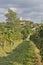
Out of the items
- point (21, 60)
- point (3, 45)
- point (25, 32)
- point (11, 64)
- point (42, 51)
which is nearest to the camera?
point (11, 64)

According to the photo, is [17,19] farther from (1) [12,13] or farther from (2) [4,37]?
(2) [4,37]

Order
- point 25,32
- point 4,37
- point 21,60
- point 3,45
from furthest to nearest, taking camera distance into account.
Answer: point 25,32, point 4,37, point 3,45, point 21,60

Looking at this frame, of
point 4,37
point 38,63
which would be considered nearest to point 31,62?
point 38,63

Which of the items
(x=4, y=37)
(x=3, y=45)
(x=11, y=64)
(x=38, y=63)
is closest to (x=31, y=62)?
Answer: (x=38, y=63)

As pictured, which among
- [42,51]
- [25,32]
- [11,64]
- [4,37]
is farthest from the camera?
[25,32]

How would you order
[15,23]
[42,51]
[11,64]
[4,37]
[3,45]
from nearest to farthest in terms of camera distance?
[11,64] → [42,51] → [3,45] → [4,37] → [15,23]

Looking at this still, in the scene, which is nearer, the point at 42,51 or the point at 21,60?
the point at 21,60

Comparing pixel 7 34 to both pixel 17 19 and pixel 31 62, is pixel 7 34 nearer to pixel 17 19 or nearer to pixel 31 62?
pixel 31 62

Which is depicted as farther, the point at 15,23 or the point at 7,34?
the point at 15,23

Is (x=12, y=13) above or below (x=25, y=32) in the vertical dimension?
above
